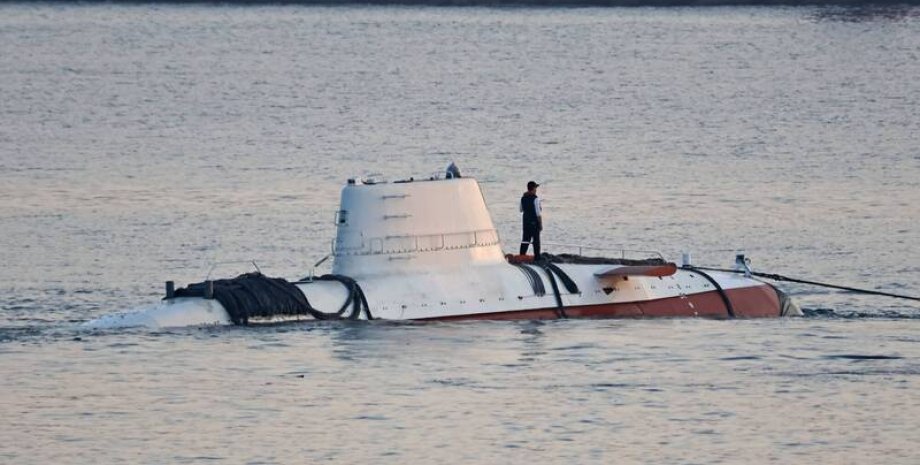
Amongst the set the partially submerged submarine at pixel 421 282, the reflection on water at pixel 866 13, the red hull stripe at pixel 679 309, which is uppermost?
the reflection on water at pixel 866 13

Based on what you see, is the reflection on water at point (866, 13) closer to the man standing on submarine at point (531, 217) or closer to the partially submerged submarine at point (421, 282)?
the man standing on submarine at point (531, 217)

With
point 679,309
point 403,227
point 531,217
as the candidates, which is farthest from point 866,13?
point 403,227

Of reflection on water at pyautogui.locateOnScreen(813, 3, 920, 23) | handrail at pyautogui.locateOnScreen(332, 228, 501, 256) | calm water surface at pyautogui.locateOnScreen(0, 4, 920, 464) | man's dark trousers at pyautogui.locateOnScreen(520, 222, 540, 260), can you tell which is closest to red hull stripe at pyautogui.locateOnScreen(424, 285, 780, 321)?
calm water surface at pyautogui.locateOnScreen(0, 4, 920, 464)

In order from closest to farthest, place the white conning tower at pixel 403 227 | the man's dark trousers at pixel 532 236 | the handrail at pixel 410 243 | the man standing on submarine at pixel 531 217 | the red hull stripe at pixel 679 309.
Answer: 1. the white conning tower at pixel 403 227
2. the handrail at pixel 410 243
3. the red hull stripe at pixel 679 309
4. the man standing on submarine at pixel 531 217
5. the man's dark trousers at pixel 532 236

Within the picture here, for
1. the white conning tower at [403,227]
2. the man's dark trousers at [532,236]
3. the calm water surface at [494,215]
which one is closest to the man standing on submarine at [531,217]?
the man's dark trousers at [532,236]

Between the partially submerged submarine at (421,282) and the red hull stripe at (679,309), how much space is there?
0.10 feet

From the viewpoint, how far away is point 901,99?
106812mm

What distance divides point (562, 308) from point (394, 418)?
10153 millimetres

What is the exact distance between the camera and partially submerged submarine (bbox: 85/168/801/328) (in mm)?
Answer: 42188

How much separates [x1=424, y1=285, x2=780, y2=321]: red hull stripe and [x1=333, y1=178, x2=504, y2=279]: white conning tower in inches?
59.2

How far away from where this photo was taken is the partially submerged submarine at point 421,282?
42188 mm

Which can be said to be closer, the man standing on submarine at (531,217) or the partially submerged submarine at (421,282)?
the partially submerged submarine at (421,282)

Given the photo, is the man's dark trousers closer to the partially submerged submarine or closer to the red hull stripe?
the partially submerged submarine

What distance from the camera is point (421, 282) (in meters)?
43.6
